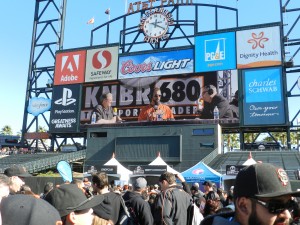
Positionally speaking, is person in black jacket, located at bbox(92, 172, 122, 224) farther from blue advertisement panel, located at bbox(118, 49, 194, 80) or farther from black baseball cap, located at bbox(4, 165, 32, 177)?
blue advertisement panel, located at bbox(118, 49, 194, 80)

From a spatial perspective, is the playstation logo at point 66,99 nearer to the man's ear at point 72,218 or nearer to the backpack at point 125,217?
the backpack at point 125,217

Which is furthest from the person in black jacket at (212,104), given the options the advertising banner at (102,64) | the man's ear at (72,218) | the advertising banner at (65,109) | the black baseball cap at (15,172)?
the man's ear at (72,218)

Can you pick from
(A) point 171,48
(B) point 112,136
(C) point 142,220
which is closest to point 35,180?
(B) point 112,136

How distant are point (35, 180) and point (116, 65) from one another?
14237mm

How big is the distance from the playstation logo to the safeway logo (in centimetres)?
1783

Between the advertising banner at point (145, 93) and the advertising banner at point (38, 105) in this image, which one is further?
the advertising banner at point (38, 105)

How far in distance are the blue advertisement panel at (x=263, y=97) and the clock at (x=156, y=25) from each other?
9.97m

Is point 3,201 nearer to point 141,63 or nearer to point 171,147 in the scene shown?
point 171,147

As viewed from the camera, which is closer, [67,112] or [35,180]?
[35,180]

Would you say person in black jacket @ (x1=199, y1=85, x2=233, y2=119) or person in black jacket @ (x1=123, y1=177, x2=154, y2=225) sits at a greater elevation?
person in black jacket @ (x1=199, y1=85, x2=233, y2=119)

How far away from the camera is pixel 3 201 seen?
208 cm

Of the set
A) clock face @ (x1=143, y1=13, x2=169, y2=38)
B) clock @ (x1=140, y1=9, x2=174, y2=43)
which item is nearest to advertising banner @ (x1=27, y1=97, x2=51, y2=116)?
clock @ (x1=140, y1=9, x2=174, y2=43)

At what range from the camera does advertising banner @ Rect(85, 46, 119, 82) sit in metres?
34.5

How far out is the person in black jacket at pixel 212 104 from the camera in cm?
2859
